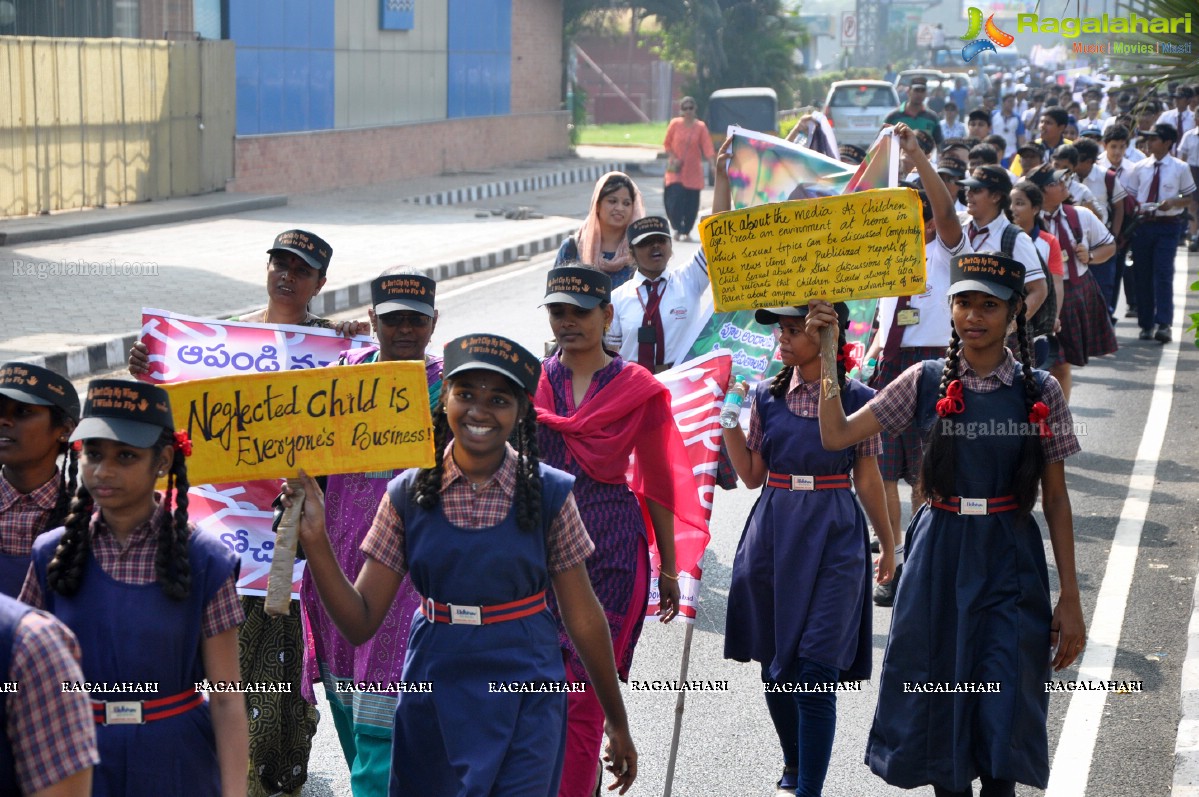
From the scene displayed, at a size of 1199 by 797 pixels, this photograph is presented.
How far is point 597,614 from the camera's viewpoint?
12.5 feet

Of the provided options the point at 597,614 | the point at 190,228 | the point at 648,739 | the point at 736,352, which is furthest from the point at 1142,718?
the point at 190,228

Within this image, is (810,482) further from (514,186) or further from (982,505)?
(514,186)

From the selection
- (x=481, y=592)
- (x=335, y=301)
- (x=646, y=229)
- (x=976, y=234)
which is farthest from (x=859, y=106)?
(x=481, y=592)

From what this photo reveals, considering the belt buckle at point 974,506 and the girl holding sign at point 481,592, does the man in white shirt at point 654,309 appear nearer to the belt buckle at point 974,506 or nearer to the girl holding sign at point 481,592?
the belt buckle at point 974,506

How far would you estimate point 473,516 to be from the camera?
3.72 meters

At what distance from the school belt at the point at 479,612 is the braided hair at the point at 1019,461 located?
1.53 m

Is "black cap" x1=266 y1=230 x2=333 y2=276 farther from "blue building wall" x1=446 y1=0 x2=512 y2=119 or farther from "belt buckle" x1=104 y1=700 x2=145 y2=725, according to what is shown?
"blue building wall" x1=446 y1=0 x2=512 y2=119

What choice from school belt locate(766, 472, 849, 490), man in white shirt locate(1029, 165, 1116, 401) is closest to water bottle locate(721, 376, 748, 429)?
school belt locate(766, 472, 849, 490)

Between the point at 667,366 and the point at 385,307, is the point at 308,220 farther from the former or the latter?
the point at 385,307

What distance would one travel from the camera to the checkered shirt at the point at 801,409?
5.29 metres

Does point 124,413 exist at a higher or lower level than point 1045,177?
lower

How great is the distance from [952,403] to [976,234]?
347 centimetres

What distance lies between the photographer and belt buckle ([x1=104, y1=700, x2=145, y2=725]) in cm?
332

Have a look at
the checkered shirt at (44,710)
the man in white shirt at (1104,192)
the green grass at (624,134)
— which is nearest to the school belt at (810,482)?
the checkered shirt at (44,710)
